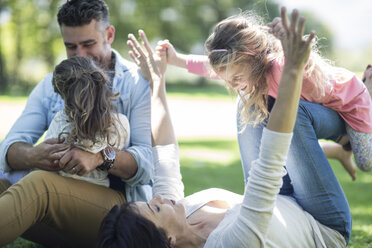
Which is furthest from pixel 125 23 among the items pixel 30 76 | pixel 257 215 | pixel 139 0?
pixel 257 215

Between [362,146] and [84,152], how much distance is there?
1.65 m

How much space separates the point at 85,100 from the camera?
2449 millimetres

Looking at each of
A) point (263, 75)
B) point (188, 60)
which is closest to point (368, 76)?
point (263, 75)

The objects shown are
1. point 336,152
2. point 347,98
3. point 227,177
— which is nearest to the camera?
point 347,98

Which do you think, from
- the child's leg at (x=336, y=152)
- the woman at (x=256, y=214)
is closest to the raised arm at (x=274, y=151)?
the woman at (x=256, y=214)

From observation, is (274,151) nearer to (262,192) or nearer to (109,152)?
(262,192)

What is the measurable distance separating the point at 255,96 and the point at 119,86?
99cm

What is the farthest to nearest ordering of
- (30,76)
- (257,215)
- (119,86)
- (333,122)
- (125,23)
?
(125,23)
(30,76)
(119,86)
(333,122)
(257,215)

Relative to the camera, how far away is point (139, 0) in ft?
80.5

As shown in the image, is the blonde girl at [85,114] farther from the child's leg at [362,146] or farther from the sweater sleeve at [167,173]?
the child's leg at [362,146]

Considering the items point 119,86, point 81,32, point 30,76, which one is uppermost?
point 81,32

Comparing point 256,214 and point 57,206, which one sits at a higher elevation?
point 256,214

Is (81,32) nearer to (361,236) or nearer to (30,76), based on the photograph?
(361,236)

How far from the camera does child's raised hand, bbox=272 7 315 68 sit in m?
1.60
